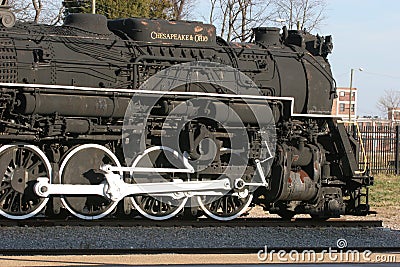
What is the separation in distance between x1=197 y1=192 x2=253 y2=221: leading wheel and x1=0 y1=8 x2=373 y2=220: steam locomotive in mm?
24

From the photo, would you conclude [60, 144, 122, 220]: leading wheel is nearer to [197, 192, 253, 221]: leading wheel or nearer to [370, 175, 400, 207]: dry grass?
[197, 192, 253, 221]: leading wheel

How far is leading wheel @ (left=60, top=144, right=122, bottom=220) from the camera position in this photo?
12.9 meters

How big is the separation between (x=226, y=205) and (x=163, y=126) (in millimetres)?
2146

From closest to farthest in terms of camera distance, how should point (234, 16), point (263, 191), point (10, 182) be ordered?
1. point (10, 182)
2. point (263, 191)
3. point (234, 16)

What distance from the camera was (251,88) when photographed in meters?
14.1

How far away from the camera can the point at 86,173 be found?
13.1 metres

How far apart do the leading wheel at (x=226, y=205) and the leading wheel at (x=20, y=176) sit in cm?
307

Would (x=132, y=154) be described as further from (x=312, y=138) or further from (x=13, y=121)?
(x=312, y=138)

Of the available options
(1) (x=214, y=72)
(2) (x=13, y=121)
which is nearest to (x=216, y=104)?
(1) (x=214, y=72)

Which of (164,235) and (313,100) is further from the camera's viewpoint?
(313,100)

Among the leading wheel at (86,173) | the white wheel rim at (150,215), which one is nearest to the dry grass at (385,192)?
the white wheel rim at (150,215)

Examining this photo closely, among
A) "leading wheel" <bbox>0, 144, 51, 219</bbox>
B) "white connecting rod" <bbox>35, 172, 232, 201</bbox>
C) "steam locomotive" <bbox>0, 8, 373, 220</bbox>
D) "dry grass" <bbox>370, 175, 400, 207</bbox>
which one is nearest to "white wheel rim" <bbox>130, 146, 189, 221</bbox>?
"steam locomotive" <bbox>0, 8, 373, 220</bbox>

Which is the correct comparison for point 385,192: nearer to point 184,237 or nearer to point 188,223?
point 188,223

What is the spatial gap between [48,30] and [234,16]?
22.2 metres
